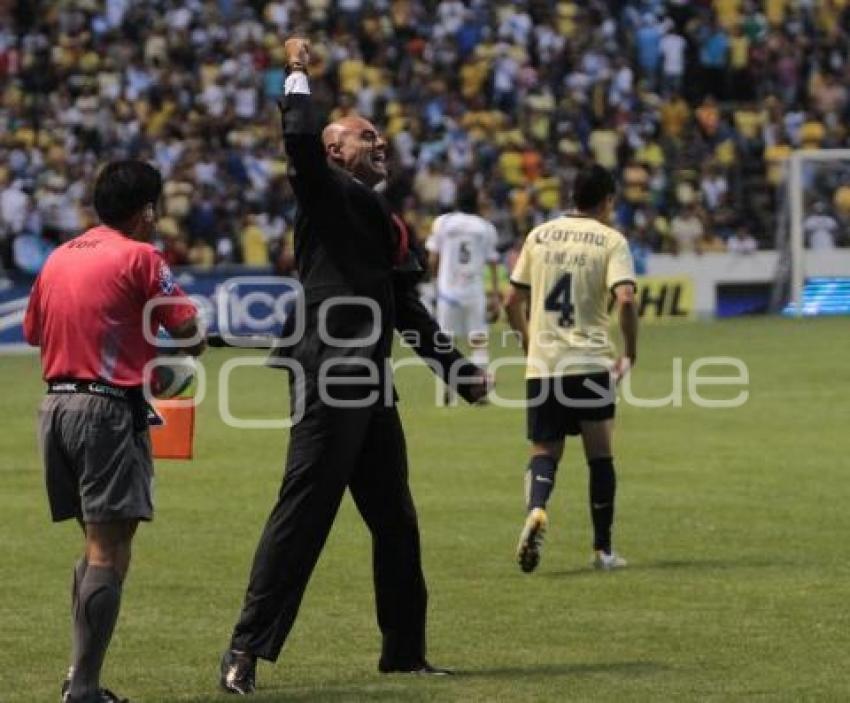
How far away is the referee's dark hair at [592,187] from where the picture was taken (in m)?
11.9

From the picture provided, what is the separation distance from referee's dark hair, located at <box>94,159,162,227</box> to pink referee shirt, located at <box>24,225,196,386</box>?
4.0 inches

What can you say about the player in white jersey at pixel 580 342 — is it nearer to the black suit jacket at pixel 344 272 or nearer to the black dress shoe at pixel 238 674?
the black suit jacket at pixel 344 272

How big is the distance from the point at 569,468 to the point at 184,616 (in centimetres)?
672

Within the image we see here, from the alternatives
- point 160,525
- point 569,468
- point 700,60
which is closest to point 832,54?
point 700,60

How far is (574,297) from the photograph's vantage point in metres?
11.9

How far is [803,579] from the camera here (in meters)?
11.5

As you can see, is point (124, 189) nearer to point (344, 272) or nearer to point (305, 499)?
A: point (344, 272)

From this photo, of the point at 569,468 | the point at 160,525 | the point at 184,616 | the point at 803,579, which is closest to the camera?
the point at 184,616

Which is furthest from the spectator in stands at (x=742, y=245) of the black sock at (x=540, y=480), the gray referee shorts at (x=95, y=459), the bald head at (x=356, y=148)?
the gray referee shorts at (x=95, y=459)

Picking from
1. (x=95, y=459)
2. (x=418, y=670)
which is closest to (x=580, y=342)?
(x=418, y=670)

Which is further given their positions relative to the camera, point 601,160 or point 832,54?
point 832,54

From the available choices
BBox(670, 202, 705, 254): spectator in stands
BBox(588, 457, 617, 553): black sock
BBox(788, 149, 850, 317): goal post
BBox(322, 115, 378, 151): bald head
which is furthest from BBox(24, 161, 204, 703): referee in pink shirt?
BBox(670, 202, 705, 254): spectator in stands

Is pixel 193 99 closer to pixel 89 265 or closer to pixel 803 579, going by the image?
pixel 803 579

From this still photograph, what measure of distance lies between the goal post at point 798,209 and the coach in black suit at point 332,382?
26.8 metres
